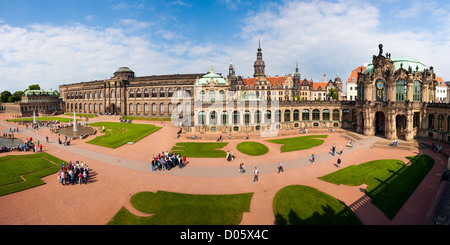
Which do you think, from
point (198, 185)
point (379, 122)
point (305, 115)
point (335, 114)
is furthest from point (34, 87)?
point (379, 122)

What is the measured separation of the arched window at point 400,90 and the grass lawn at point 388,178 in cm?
1771

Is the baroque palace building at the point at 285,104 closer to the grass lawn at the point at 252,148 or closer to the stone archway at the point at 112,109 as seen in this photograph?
the stone archway at the point at 112,109

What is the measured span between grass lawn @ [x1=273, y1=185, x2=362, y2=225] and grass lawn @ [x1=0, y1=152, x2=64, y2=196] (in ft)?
87.2

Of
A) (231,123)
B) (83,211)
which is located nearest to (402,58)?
(231,123)

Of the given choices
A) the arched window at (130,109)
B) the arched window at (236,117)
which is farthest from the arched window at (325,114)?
the arched window at (130,109)

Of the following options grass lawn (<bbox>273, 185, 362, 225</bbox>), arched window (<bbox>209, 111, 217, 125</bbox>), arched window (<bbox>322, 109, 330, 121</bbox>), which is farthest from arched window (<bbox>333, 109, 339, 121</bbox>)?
grass lawn (<bbox>273, 185, 362, 225</bbox>)

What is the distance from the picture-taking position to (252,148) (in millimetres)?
40562

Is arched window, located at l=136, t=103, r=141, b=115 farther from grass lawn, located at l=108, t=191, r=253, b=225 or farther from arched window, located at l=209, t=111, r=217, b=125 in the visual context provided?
grass lawn, located at l=108, t=191, r=253, b=225

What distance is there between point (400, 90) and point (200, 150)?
43.3m

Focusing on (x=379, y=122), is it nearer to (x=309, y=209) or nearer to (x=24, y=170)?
(x=309, y=209)

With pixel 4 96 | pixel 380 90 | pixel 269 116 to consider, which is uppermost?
pixel 4 96

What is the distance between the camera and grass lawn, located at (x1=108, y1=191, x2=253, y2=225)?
1766cm
